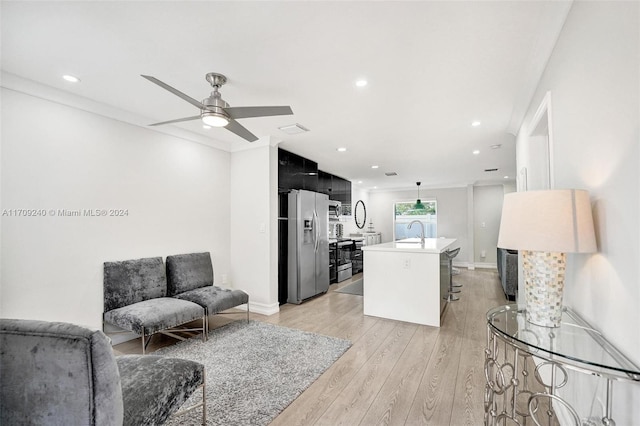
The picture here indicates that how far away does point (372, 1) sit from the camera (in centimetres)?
149

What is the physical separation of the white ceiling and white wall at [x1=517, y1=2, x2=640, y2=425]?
482 mm

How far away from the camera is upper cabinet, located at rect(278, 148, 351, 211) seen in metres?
4.43

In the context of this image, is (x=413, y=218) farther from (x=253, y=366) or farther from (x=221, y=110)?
(x=221, y=110)

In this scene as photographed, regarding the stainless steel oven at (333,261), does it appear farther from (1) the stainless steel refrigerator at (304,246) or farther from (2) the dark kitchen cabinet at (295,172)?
(2) the dark kitchen cabinet at (295,172)

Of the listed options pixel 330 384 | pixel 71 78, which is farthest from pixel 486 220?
pixel 71 78

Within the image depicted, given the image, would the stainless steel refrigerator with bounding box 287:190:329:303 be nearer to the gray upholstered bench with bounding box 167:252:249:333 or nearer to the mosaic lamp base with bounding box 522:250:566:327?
Answer: the gray upholstered bench with bounding box 167:252:249:333

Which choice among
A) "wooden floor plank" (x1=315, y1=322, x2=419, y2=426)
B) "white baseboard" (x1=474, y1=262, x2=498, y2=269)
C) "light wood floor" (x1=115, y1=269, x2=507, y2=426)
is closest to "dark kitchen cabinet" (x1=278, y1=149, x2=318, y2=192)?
"light wood floor" (x1=115, y1=269, x2=507, y2=426)

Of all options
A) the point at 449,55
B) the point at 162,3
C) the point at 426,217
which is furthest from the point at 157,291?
the point at 426,217

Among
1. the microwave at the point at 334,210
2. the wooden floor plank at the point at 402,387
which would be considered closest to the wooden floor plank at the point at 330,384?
the wooden floor plank at the point at 402,387

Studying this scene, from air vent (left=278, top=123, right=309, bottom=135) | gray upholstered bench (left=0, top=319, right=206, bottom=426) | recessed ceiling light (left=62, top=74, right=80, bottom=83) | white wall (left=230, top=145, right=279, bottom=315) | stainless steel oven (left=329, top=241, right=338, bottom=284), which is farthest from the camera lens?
stainless steel oven (left=329, top=241, right=338, bottom=284)

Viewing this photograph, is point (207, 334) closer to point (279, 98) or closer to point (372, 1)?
point (279, 98)

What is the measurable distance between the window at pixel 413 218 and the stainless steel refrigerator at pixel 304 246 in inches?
176

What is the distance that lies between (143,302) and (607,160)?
3726 millimetres

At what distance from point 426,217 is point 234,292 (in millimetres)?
6776
